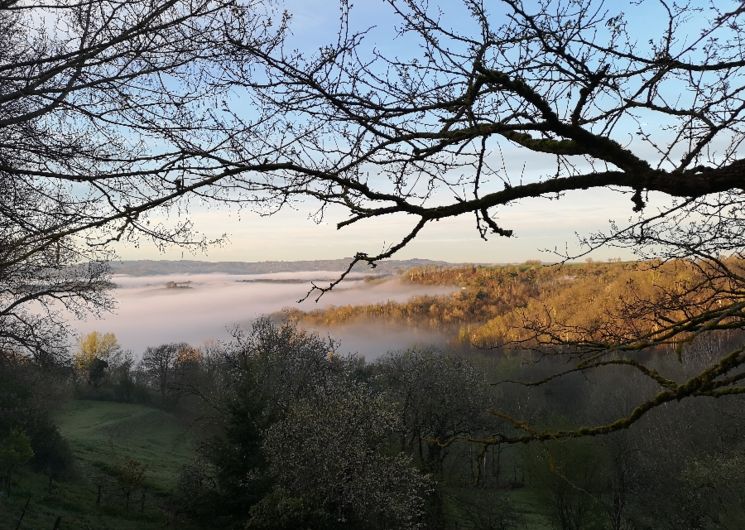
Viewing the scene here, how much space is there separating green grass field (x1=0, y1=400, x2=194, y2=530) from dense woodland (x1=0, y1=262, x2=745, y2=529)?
0.15 meters

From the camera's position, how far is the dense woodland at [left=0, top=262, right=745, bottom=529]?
1594 centimetres

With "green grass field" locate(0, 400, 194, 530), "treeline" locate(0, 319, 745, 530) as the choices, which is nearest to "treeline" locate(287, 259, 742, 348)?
"treeline" locate(0, 319, 745, 530)

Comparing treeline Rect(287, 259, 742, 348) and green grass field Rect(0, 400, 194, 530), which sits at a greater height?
treeline Rect(287, 259, 742, 348)

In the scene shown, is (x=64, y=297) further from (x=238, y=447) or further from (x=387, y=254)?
(x=238, y=447)

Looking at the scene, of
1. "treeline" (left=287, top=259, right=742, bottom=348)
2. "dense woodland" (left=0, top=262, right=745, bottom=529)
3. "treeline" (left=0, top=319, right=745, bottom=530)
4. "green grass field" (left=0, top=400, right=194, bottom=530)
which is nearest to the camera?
"treeline" (left=287, top=259, right=742, bottom=348)

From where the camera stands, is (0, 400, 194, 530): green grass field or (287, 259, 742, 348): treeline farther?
(0, 400, 194, 530): green grass field

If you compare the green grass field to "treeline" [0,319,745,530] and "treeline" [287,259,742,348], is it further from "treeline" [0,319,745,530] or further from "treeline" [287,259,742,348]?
"treeline" [287,259,742,348]

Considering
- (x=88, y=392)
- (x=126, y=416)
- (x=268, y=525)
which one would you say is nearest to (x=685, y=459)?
(x=268, y=525)

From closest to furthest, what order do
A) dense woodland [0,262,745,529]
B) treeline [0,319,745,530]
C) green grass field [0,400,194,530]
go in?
dense woodland [0,262,745,529] < treeline [0,319,745,530] < green grass field [0,400,194,530]

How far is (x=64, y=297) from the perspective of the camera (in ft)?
23.9

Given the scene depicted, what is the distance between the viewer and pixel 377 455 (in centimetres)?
1709

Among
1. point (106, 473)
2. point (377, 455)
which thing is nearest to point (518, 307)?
point (377, 455)

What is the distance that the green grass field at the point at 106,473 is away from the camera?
18203 mm

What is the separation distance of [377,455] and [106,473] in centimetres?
1772
